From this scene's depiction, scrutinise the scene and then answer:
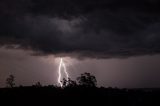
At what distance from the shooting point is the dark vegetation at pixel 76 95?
7000cm

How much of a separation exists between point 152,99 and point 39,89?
2881 cm

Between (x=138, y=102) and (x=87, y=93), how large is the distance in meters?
14.2

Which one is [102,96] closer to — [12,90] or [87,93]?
[87,93]

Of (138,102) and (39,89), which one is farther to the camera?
(138,102)

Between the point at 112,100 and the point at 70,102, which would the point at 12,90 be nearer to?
the point at 70,102

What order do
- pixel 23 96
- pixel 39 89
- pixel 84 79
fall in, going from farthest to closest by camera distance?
pixel 84 79
pixel 39 89
pixel 23 96

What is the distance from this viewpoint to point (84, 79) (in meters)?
91.7

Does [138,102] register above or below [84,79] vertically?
below

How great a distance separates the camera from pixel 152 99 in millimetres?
86000

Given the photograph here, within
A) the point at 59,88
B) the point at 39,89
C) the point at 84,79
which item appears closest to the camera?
the point at 39,89

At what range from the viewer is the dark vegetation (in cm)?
7000

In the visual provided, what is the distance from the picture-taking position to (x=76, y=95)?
2990 inches

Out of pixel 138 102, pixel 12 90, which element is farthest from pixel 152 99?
pixel 12 90

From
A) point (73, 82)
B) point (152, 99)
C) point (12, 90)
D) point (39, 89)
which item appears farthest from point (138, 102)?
point (12, 90)
